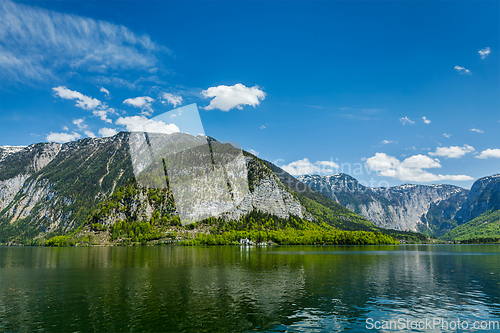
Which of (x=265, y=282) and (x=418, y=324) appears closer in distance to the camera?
(x=418, y=324)

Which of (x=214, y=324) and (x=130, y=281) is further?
(x=130, y=281)

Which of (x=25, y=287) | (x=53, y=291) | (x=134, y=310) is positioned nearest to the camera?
(x=134, y=310)

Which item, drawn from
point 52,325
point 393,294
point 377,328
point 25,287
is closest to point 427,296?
point 393,294

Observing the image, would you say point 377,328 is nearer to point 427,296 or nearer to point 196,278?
point 427,296

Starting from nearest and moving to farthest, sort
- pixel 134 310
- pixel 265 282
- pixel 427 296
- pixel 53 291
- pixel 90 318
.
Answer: pixel 90 318
pixel 134 310
pixel 427 296
pixel 53 291
pixel 265 282

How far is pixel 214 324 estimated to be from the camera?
2945cm

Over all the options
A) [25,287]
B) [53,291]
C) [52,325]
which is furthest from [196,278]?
[52,325]

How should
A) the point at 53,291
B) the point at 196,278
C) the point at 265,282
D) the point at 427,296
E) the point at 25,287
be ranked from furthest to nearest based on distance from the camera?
the point at 196,278 < the point at 265,282 < the point at 25,287 < the point at 53,291 < the point at 427,296

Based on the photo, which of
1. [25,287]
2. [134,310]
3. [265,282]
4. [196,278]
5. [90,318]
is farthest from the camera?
[196,278]

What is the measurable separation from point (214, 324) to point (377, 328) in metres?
15.5

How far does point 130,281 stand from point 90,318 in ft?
79.5

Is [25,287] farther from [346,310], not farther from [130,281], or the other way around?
[346,310]

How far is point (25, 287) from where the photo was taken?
1939 inches

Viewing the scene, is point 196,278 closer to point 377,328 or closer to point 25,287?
point 25,287
